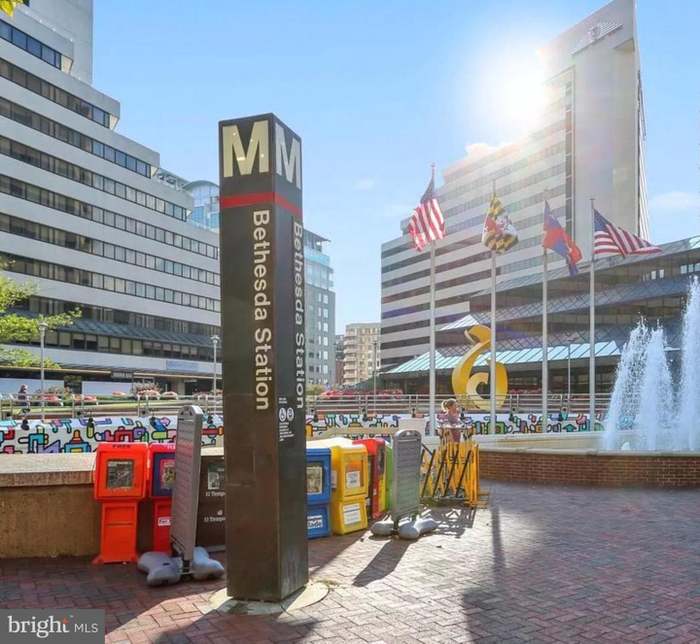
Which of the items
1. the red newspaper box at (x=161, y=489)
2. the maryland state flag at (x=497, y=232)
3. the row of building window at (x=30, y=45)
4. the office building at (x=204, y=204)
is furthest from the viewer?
the office building at (x=204, y=204)

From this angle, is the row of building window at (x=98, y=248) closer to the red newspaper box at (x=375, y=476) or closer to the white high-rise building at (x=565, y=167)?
the white high-rise building at (x=565, y=167)

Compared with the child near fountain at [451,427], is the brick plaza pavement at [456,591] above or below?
below

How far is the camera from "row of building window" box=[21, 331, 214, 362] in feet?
192

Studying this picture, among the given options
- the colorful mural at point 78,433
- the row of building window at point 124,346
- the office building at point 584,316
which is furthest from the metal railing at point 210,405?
the row of building window at point 124,346

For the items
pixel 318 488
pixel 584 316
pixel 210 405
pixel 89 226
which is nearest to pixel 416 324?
pixel 584 316

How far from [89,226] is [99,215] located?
1.89m

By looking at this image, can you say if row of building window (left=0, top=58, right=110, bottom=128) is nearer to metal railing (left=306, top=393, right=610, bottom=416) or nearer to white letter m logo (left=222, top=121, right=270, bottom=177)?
metal railing (left=306, top=393, right=610, bottom=416)

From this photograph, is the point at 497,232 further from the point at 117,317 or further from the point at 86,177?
the point at 117,317

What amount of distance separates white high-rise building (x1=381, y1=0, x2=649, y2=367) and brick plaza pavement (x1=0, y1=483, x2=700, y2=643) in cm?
7565

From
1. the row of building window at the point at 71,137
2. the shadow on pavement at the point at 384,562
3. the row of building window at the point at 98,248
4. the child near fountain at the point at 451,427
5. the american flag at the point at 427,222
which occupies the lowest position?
the shadow on pavement at the point at 384,562

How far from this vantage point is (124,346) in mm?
65562

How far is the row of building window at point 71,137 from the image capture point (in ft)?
178

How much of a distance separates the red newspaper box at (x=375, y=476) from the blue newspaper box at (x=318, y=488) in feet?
3.95

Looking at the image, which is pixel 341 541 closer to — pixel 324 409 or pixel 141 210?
pixel 324 409
